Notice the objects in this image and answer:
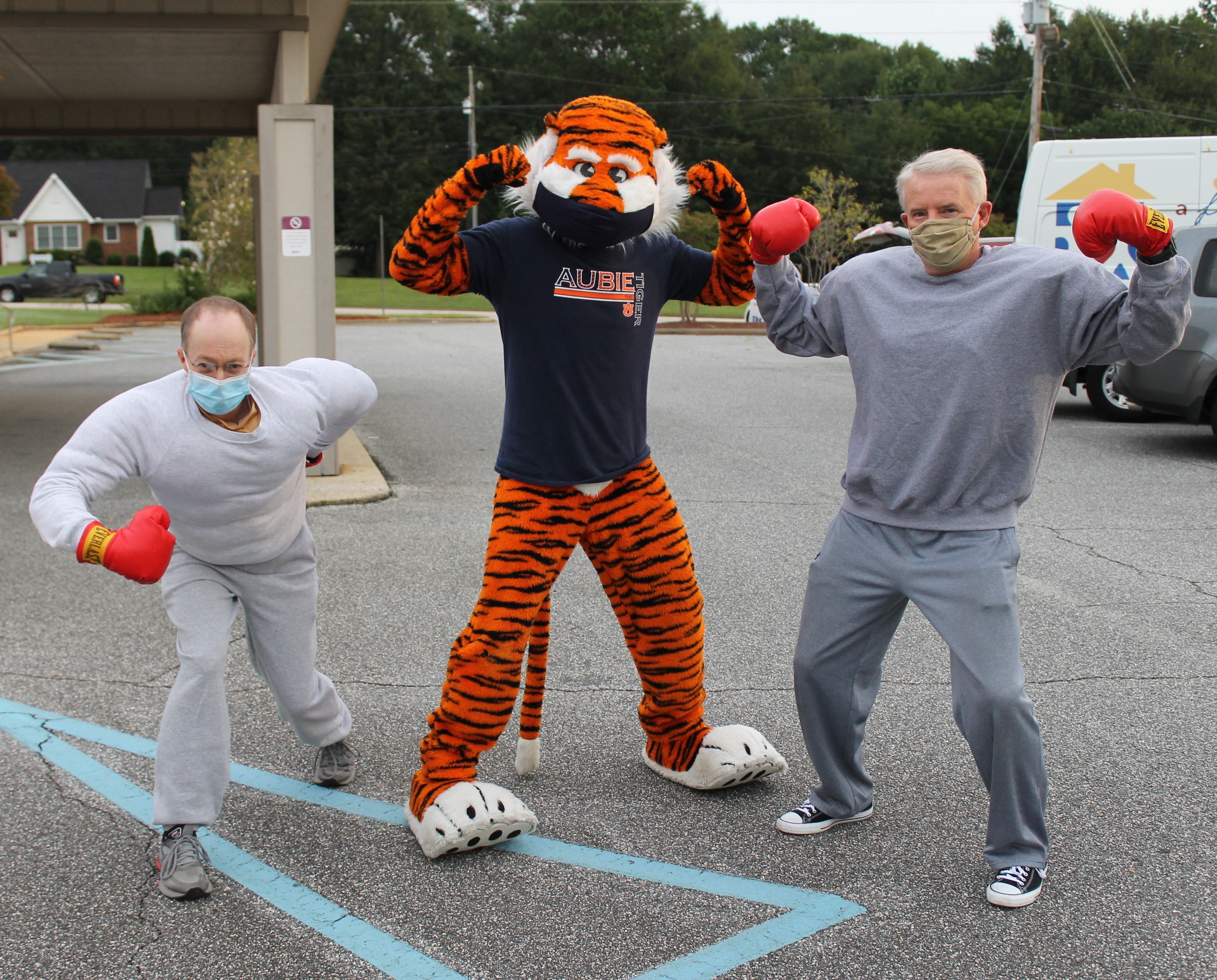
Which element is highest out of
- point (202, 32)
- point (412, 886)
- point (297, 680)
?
point (202, 32)

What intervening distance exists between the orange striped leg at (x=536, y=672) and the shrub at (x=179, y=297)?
91.7 ft

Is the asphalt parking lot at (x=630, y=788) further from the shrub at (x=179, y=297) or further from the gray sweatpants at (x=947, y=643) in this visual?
the shrub at (x=179, y=297)

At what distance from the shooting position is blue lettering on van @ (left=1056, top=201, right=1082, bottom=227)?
13.5 meters

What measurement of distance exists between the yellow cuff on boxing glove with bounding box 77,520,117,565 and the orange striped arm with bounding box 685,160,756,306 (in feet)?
5.84

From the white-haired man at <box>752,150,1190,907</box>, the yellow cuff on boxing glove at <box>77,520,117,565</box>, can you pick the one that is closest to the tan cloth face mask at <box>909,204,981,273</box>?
the white-haired man at <box>752,150,1190,907</box>

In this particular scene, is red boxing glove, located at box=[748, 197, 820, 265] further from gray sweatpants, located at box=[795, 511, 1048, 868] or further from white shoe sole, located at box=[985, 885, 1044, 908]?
white shoe sole, located at box=[985, 885, 1044, 908]

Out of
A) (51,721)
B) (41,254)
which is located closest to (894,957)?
(51,721)

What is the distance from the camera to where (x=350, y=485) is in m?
8.03

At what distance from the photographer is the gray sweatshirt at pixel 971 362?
2.87m

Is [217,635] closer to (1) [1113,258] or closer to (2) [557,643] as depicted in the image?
(2) [557,643]

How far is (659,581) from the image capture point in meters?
3.44

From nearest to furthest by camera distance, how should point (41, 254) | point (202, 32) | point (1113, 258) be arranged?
point (202, 32) < point (1113, 258) < point (41, 254)

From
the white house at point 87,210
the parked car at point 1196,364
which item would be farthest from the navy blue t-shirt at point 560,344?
the white house at point 87,210

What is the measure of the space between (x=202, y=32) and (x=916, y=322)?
22.7 ft
